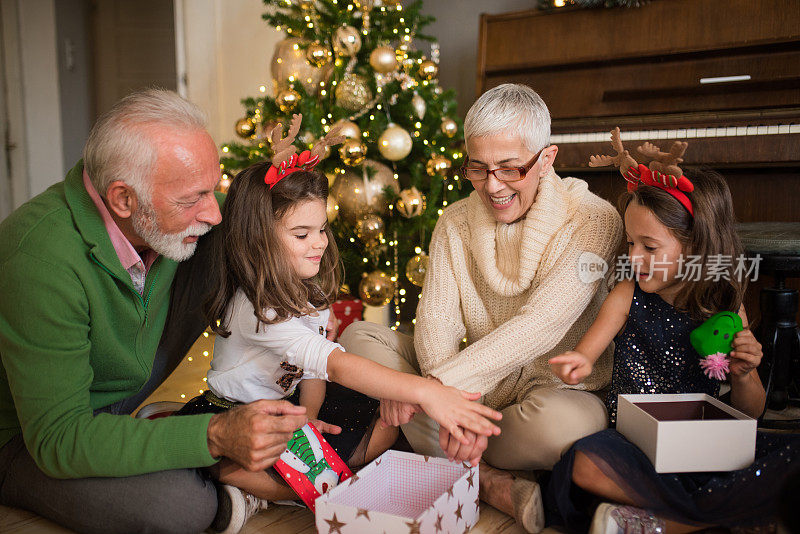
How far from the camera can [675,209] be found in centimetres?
142

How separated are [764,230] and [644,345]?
2.05 feet

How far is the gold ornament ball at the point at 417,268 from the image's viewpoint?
2.70m

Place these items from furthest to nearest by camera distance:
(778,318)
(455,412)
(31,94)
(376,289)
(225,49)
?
(31,94), (225,49), (376,289), (778,318), (455,412)

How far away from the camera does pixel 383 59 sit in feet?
8.59

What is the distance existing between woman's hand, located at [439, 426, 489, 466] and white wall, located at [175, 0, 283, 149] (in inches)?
118

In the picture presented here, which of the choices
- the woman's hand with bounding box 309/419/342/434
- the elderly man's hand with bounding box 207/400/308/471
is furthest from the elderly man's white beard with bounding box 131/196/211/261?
the woman's hand with bounding box 309/419/342/434

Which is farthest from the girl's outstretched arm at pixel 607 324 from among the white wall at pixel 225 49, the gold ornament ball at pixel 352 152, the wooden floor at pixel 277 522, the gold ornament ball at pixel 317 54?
the white wall at pixel 225 49

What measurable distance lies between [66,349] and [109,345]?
4.9 inches

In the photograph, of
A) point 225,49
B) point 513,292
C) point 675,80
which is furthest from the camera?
point 225,49

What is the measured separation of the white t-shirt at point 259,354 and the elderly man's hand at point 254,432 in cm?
18

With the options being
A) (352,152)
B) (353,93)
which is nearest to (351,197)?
(352,152)

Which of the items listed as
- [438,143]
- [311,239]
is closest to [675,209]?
[311,239]

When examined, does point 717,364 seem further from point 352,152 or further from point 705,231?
point 352,152

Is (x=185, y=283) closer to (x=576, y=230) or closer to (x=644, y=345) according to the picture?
(x=576, y=230)
